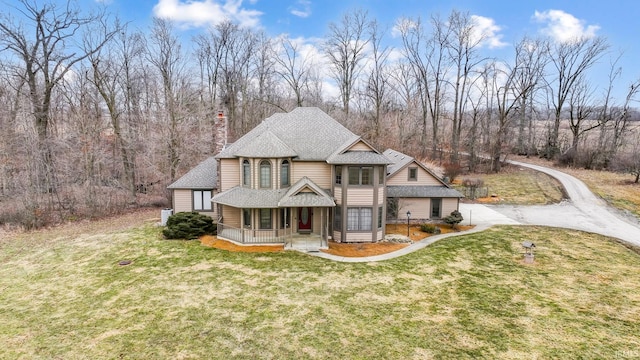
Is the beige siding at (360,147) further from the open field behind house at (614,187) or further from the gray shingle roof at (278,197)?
the open field behind house at (614,187)

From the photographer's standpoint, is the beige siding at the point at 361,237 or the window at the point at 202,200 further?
the window at the point at 202,200

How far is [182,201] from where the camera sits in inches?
848

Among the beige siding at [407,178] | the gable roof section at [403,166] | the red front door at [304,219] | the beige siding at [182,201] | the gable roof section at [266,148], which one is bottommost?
the red front door at [304,219]

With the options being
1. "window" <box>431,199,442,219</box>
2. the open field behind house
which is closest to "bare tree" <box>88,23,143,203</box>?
"window" <box>431,199,442,219</box>

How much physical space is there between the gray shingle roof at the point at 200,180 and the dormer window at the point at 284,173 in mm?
5049

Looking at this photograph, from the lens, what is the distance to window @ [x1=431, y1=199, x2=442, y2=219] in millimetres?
A: 23250

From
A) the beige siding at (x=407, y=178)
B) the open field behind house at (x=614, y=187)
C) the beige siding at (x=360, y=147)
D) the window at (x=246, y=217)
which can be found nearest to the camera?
the window at (x=246, y=217)

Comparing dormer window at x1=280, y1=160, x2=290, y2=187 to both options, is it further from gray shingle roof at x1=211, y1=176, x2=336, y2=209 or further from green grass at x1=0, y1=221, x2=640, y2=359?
green grass at x1=0, y1=221, x2=640, y2=359

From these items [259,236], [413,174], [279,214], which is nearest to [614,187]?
[413,174]

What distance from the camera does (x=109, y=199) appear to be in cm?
2555

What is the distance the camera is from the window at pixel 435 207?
23.2 meters

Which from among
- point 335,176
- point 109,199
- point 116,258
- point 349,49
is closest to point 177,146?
point 109,199

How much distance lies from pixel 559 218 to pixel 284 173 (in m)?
20.3

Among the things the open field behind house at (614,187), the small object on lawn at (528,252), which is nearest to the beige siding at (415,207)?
the small object on lawn at (528,252)
